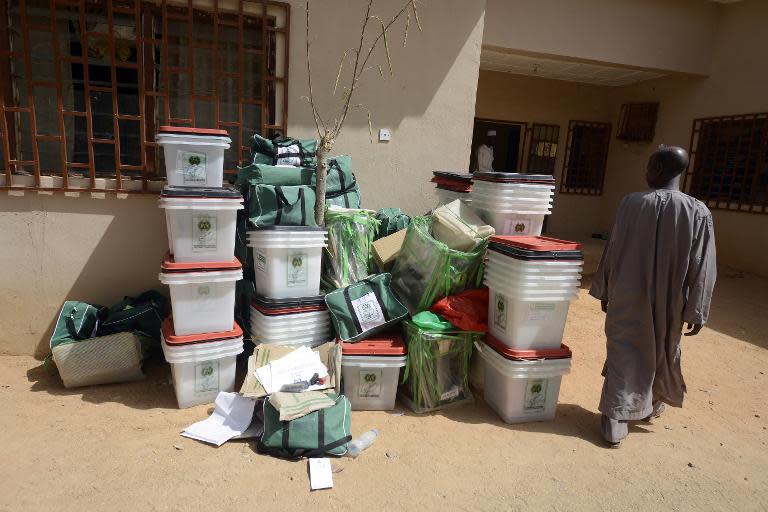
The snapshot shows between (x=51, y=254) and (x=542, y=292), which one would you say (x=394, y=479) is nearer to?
(x=542, y=292)

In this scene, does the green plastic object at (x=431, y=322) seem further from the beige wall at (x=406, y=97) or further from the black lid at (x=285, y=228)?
the beige wall at (x=406, y=97)

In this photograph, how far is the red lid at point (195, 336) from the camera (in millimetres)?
2832

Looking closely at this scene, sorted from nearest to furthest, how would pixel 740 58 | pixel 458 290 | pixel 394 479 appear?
1. pixel 394 479
2. pixel 458 290
3. pixel 740 58

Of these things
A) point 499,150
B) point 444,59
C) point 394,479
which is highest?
point 444,59

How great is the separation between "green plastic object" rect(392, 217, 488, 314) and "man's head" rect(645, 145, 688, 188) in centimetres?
103

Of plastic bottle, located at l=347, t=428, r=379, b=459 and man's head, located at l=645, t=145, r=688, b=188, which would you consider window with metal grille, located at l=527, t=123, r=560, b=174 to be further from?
plastic bottle, located at l=347, t=428, r=379, b=459

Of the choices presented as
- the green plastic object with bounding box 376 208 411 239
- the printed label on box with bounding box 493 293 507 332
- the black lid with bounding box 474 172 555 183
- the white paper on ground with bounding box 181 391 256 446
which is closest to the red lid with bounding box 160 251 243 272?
the white paper on ground with bounding box 181 391 256 446

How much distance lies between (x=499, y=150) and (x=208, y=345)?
6720 millimetres

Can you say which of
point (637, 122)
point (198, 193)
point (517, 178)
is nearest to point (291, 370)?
point (198, 193)

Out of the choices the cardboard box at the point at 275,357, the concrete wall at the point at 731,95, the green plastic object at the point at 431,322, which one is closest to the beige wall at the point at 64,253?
the cardboard box at the point at 275,357

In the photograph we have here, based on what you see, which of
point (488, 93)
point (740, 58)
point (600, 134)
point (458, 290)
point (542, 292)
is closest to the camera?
point (542, 292)

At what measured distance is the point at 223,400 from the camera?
283 centimetres

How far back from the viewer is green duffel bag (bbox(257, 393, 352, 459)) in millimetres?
2488

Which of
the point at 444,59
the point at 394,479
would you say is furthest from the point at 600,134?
the point at 394,479
